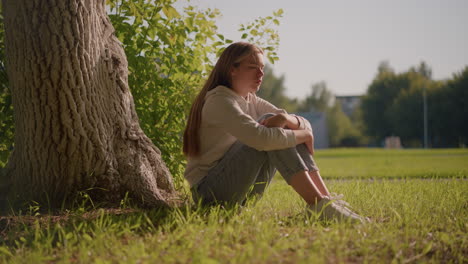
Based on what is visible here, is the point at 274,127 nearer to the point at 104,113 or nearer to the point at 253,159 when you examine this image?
the point at 253,159

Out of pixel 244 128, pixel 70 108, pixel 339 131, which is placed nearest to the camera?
pixel 244 128

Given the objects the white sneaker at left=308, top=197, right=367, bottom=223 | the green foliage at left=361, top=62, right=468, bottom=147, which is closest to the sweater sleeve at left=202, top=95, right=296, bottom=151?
the white sneaker at left=308, top=197, right=367, bottom=223

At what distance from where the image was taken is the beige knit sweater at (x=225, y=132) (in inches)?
111

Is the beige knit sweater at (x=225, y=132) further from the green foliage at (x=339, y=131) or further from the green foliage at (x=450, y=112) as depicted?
the green foliage at (x=339, y=131)

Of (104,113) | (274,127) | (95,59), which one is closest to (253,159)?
(274,127)

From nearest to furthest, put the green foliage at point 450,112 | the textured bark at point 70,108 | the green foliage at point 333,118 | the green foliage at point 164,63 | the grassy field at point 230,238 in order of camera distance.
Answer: the grassy field at point 230,238
the textured bark at point 70,108
the green foliage at point 164,63
the green foliage at point 450,112
the green foliage at point 333,118

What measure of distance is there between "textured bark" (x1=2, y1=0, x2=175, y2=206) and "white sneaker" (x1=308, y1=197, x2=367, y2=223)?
4.00 feet

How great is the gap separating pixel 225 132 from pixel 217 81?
15.5 inches

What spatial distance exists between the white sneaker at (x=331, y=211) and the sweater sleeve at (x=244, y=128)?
465 mm

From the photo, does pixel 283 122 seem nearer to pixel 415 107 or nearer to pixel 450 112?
pixel 450 112

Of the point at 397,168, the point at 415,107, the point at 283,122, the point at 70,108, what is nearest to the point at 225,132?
the point at 283,122

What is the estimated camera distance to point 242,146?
3.03 meters

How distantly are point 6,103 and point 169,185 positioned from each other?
167 cm

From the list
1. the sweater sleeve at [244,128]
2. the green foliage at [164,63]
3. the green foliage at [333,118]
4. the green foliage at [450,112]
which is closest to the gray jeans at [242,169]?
the sweater sleeve at [244,128]
